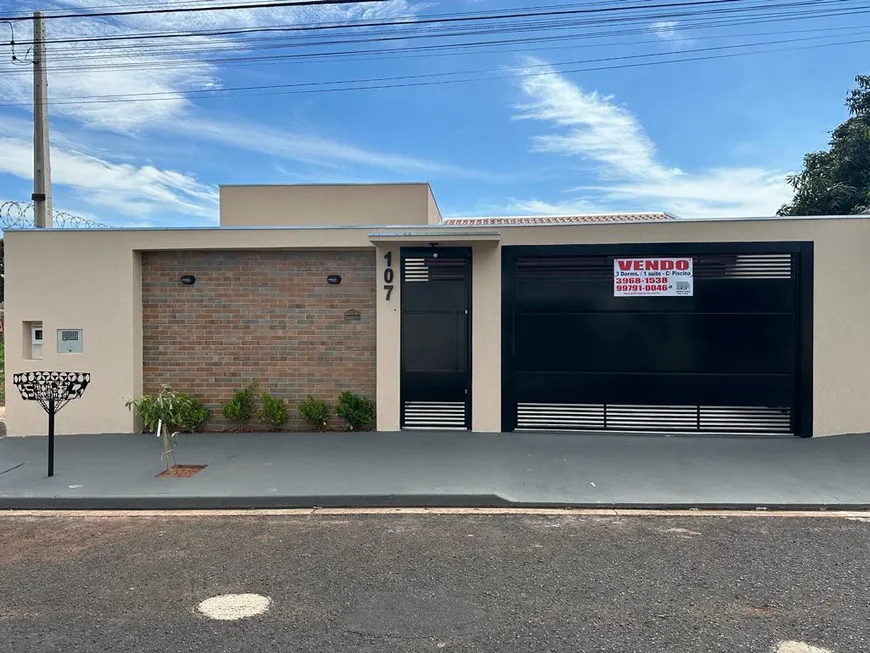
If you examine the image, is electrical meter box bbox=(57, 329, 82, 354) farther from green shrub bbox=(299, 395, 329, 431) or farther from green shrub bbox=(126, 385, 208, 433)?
green shrub bbox=(299, 395, 329, 431)

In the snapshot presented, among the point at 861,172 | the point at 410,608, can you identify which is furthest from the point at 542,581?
the point at 861,172

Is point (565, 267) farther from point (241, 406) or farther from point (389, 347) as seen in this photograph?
point (241, 406)

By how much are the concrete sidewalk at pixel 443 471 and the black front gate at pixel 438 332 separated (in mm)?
509

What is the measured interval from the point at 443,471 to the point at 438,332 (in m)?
2.75

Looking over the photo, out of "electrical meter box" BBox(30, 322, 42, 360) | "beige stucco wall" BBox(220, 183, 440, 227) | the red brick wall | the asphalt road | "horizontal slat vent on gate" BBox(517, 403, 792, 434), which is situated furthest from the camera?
"beige stucco wall" BBox(220, 183, 440, 227)

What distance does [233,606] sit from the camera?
391 centimetres

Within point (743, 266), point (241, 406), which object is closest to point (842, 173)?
point (743, 266)

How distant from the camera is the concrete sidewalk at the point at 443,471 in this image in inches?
243

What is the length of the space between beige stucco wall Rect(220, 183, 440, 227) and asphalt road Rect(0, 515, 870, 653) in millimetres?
9813

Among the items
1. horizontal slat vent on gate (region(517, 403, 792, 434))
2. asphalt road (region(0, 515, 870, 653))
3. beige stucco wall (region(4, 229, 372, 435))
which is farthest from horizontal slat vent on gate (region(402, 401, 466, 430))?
asphalt road (region(0, 515, 870, 653))

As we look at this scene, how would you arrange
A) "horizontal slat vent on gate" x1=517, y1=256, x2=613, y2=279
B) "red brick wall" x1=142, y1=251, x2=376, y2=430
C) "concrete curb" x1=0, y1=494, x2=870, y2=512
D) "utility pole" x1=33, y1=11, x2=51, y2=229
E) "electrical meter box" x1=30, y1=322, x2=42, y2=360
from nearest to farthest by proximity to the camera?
"concrete curb" x1=0, y1=494, x2=870, y2=512
"horizontal slat vent on gate" x1=517, y1=256, x2=613, y2=279
"electrical meter box" x1=30, y1=322, x2=42, y2=360
"red brick wall" x1=142, y1=251, x2=376, y2=430
"utility pole" x1=33, y1=11, x2=51, y2=229

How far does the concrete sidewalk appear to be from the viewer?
6.18 m

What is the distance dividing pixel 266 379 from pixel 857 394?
28.7 ft

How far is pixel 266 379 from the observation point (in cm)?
959
